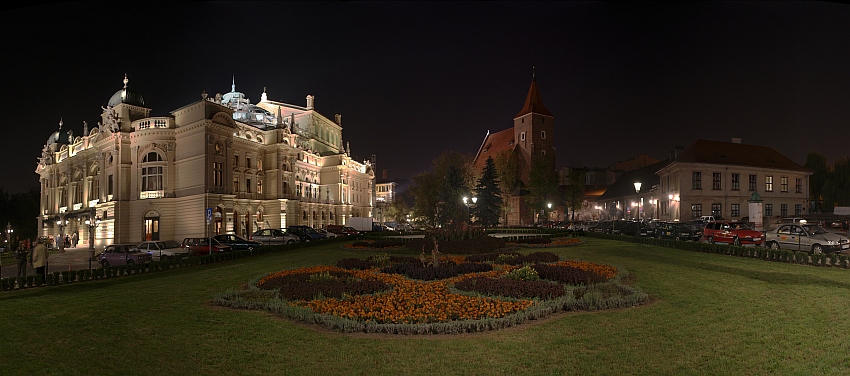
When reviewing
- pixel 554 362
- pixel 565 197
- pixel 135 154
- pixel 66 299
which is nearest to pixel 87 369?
pixel 554 362

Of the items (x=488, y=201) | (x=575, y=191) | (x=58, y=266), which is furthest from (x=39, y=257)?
(x=575, y=191)

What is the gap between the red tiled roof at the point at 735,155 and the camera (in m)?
49.6

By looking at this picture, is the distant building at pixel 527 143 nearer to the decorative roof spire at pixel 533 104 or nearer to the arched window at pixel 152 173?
the decorative roof spire at pixel 533 104

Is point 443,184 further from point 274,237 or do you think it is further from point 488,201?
point 274,237

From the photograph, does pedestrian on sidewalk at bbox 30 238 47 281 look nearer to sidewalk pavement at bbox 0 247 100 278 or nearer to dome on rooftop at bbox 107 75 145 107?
sidewalk pavement at bbox 0 247 100 278

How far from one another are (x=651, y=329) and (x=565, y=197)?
225 ft

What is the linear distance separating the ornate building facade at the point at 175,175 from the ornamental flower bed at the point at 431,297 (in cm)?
3128

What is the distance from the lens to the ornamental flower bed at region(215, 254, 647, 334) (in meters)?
8.95

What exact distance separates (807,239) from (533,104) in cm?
6938

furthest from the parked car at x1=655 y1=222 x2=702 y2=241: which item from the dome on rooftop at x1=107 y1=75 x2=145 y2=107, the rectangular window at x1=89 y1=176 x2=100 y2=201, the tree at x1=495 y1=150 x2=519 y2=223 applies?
the rectangular window at x1=89 y1=176 x2=100 y2=201

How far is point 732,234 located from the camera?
25.8 meters

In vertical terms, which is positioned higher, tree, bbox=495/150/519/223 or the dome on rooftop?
the dome on rooftop

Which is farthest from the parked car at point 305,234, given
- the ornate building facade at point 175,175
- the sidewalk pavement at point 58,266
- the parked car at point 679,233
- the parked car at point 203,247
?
the parked car at point 679,233

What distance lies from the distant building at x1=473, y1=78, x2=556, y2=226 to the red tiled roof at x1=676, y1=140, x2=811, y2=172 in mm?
32379
